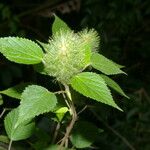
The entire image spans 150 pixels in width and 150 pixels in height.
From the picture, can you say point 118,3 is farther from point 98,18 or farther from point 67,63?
point 67,63

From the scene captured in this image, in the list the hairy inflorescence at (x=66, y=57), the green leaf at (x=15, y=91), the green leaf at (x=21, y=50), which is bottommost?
the green leaf at (x=15, y=91)

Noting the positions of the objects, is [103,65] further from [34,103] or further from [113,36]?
[113,36]

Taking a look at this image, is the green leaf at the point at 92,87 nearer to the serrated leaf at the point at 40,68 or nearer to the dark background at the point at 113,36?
the serrated leaf at the point at 40,68

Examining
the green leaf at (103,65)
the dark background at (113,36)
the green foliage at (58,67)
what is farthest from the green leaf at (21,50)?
the dark background at (113,36)

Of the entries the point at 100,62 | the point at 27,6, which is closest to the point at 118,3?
the point at 27,6

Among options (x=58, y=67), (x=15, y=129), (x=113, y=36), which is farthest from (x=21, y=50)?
(x=113, y=36)

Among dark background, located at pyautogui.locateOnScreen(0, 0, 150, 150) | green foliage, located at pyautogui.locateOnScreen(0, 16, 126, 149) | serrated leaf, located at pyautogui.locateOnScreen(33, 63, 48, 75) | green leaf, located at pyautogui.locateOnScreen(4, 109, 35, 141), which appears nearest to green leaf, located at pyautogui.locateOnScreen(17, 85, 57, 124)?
green foliage, located at pyautogui.locateOnScreen(0, 16, 126, 149)

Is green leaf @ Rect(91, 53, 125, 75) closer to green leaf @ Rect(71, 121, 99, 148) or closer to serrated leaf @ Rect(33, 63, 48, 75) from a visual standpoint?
serrated leaf @ Rect(33, 63, 48, 75)
